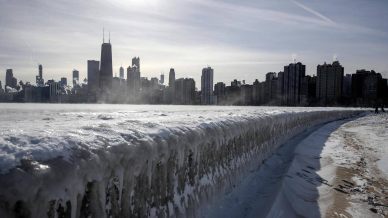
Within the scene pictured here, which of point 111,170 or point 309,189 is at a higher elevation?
point 111,170

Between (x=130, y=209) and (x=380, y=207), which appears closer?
(x=130, y=209)

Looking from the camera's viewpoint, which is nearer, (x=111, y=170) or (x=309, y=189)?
(x=111, y=170)

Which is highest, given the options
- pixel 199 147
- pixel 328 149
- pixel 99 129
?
pixel 99 129

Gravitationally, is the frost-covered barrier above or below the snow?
above

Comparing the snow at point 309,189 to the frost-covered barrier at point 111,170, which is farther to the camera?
the snow at point 309,189

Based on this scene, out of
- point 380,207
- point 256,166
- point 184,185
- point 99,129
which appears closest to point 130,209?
point 99,129

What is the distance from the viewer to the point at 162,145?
4223mm

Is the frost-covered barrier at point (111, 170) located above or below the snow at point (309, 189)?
above

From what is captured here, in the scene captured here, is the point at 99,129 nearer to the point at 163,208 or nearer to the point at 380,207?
the point at 163,208

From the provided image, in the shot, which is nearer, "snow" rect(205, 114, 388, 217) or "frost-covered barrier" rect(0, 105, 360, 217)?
"frost-covered barrier" rect(0, 105, 360, 217)

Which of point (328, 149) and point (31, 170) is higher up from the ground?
point (31, 170)

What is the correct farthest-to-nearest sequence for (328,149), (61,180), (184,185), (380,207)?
(328,149)
(380,207)
(184,185)
(61,180)

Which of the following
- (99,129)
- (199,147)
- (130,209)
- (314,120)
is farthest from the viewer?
(314,120)

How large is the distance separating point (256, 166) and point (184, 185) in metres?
4.48
